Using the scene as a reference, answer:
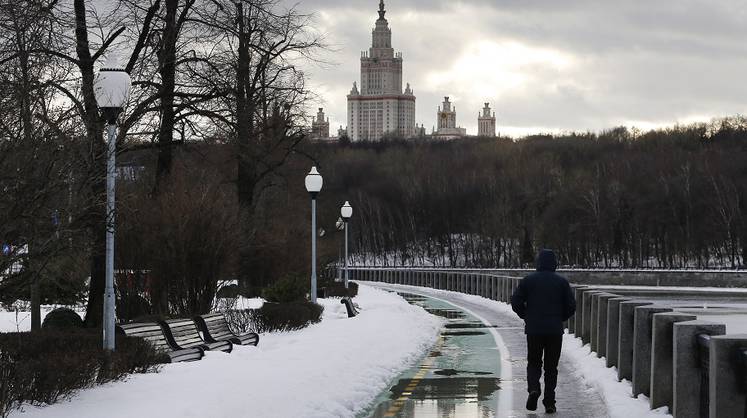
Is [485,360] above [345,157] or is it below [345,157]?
below

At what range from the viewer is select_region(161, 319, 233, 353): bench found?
17203mm

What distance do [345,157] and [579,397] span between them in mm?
172521

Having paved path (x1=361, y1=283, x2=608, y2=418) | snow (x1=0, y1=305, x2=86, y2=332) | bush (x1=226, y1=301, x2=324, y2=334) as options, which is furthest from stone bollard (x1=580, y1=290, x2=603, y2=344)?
snow (x1=0, y1=305, x2=86, y2=332)

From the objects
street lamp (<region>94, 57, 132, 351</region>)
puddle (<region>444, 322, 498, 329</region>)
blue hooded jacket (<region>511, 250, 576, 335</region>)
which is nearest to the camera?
blue hooded jacket (<region>511, 250, 576, 335</region>)

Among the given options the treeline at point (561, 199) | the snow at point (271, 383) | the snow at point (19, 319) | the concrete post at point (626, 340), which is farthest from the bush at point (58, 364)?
the treeline at point (561, 199)

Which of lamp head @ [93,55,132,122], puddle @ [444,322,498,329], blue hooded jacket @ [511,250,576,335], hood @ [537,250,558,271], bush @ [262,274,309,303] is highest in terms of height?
lamp head @ [93,55,132,122]

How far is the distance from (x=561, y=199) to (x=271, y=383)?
118m

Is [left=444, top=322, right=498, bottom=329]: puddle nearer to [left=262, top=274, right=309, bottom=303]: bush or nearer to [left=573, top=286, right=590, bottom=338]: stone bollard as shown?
[left=262, top=274, right=309, bottom=303]: bush

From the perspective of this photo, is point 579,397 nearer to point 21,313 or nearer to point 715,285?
point 21,313

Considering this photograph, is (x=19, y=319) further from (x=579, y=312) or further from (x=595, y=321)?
(x=595, y=321)

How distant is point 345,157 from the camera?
18700cm

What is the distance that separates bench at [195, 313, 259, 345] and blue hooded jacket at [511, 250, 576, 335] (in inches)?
274

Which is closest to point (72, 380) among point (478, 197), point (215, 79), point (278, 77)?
point (215, 79)

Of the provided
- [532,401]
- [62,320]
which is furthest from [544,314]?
[62,320]
